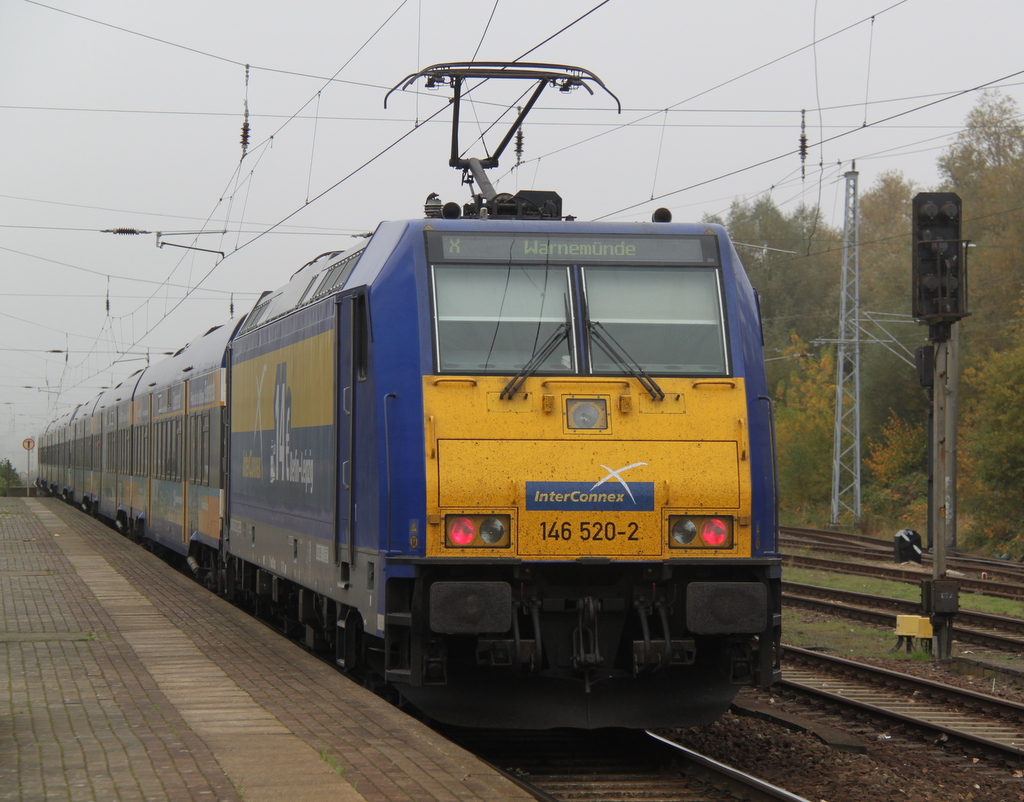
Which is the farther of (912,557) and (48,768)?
(912,557)

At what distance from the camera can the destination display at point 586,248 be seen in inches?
332

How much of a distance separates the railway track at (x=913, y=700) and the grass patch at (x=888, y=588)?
18.7ft

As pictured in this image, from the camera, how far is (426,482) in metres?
7.68

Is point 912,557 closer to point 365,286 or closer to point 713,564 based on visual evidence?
point 713,564

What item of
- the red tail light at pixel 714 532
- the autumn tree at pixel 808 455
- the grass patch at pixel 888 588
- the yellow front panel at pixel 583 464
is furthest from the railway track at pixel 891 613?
the autumn tree at pixel 808 455

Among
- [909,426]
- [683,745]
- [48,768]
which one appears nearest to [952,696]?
[683,745]

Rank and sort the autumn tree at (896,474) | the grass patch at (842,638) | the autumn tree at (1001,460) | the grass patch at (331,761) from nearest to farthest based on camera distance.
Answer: the grass patch at (331,761), the grass patch at (842,638), the autumn tree at (1001,460), the autumn tree at (896,474)

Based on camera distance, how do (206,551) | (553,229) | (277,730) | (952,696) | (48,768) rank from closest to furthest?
(48,768)
(277,730)
(553,229)
(952,696)
(206,551)

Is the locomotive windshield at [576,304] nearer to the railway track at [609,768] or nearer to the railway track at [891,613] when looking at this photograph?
the railway track at [609,768]

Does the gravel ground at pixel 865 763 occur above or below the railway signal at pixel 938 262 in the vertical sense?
below

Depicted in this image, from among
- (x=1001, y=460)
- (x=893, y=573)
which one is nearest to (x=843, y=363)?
(x=1001, y=460)

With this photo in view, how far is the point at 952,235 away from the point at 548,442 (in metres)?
6.60

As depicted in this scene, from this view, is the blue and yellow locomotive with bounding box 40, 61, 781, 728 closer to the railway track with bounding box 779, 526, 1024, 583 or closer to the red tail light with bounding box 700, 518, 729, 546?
the red tail light with bounding box 700, 518, 729, 546

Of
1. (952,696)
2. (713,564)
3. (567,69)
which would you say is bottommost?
(952,696)
